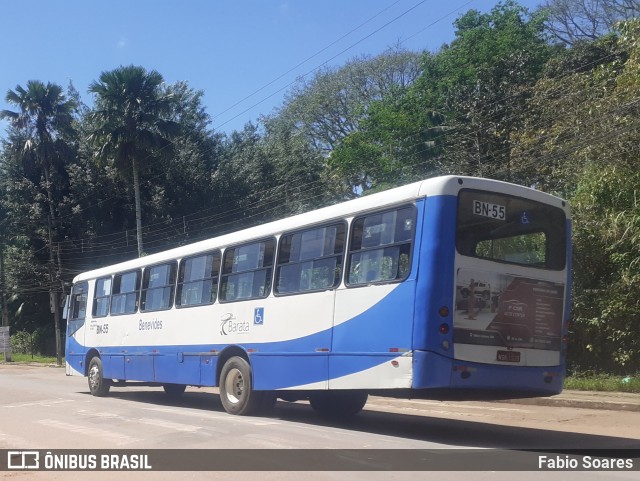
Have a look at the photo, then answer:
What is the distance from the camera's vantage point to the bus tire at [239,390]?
12602 mm

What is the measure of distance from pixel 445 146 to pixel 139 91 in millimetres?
14673

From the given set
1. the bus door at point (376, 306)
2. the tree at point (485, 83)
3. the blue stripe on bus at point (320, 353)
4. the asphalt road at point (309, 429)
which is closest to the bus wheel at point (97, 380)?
the asphalt road at point (309, 429)

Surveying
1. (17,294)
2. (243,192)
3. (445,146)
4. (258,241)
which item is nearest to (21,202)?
(17,294)

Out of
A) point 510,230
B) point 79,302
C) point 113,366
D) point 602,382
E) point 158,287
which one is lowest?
point 113,366

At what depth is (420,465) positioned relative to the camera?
815cm

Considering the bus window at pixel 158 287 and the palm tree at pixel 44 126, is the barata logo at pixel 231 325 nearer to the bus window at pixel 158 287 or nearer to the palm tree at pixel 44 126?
the bus window at pixel 158 287

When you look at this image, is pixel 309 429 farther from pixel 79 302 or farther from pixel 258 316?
pixel 79 302

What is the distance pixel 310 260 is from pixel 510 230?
3031mm

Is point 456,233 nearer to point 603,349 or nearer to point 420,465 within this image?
point 420,465

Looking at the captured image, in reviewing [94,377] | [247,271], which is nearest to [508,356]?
[247,271]

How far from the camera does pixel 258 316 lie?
1247cm

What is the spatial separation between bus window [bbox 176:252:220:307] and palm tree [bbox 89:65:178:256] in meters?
19.8

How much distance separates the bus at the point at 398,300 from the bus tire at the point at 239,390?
0.03 metres

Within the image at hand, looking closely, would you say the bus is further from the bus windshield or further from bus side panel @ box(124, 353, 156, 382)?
bus side panel @ box(124, 353, 156, 382)
